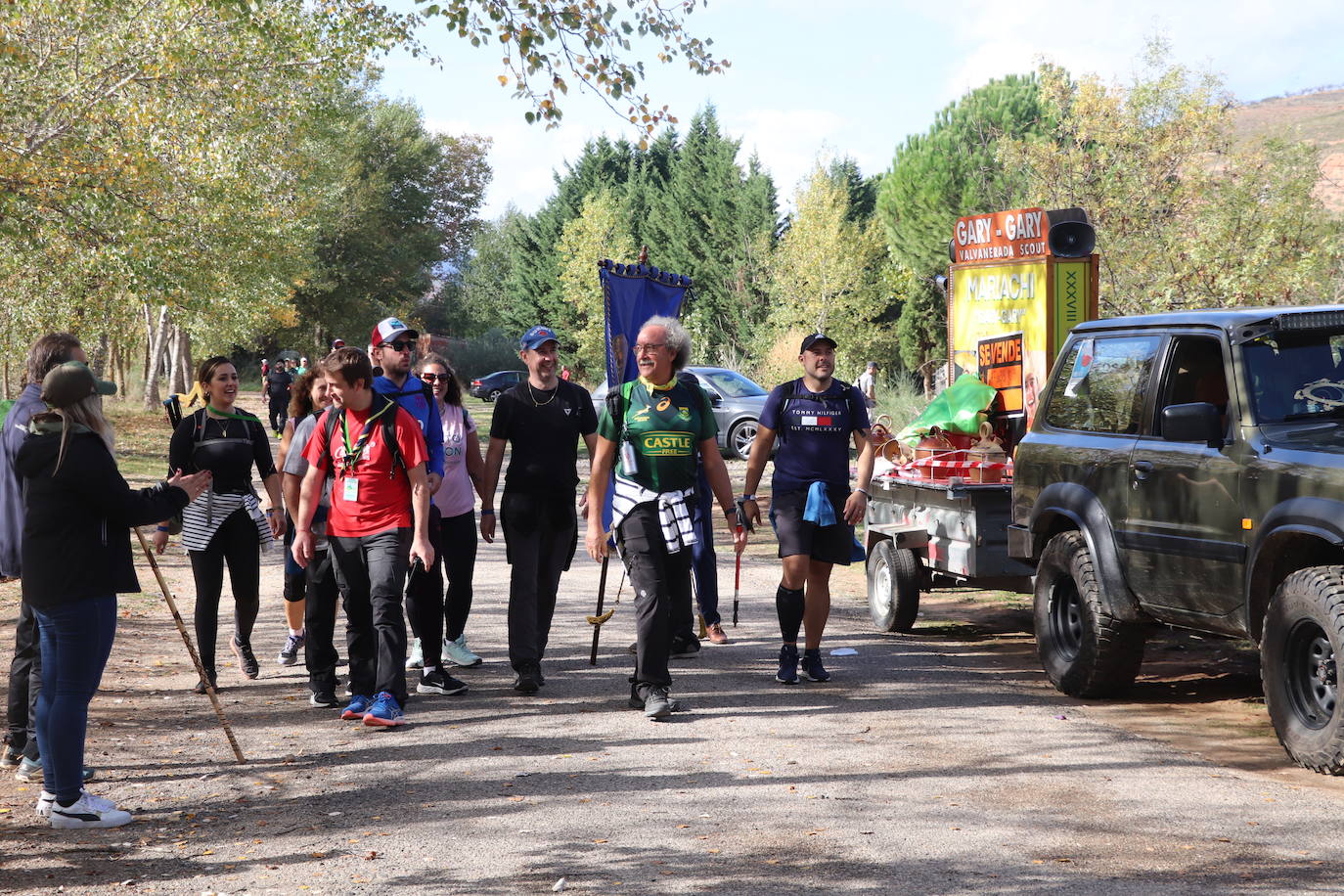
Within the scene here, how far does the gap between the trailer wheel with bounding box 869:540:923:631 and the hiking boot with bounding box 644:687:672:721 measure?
10.3ft

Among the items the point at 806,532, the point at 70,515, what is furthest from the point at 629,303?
the point at 70,515

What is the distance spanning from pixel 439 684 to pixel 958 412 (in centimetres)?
443

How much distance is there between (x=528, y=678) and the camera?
25.2ft

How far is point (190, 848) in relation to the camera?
16.4ft

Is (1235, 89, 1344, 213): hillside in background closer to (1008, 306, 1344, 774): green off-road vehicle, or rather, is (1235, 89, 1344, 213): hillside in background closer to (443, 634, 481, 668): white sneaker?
(1008, 306, 1344, 774): green off-road vehicle

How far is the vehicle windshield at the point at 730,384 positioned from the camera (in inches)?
1022

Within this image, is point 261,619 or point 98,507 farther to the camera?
point 261,619

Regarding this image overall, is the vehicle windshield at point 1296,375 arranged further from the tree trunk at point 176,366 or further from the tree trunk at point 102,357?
the tree trunk at point 102,357

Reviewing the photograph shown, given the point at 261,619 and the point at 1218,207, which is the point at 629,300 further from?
the point at 1218,207

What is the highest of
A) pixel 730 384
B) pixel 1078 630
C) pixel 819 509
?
pixel 730 384

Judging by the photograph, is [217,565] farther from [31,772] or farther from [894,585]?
[894,585]

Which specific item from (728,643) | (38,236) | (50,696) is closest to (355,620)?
(50,696)

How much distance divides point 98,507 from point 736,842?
2786 mm

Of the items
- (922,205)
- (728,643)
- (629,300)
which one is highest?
(922,205)
